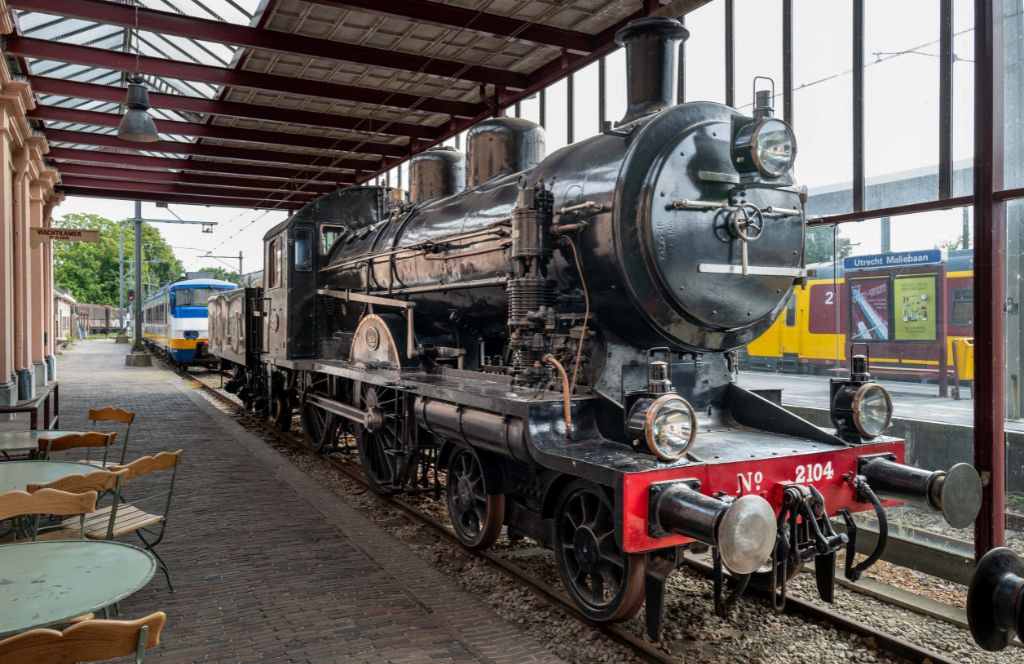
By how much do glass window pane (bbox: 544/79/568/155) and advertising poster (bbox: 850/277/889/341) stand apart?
5.31m

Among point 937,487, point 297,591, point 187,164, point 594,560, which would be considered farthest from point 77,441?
point 187,164

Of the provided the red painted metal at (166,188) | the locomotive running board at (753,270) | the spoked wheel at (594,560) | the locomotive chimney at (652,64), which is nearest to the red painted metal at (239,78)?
the red painted metal at (166,188)

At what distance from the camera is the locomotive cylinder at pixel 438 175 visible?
25.9 feet

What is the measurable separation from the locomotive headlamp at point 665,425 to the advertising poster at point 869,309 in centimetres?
453

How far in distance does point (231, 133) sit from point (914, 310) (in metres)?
13.2

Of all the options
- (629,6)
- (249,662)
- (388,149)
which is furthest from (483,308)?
(388,149)

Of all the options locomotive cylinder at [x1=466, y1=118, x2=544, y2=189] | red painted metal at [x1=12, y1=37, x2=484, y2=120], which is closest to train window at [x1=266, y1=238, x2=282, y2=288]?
red painted metal at [x1=12, y1=37, x2=484, y2=120]

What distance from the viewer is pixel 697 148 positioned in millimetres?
4164

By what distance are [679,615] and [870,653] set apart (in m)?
1.07

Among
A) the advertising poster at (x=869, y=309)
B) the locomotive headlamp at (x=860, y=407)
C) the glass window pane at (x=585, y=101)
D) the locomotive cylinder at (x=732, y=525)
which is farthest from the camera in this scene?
the glass window pane at (x=585, y=101)

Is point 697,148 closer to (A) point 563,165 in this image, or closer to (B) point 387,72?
(A) point 563,165

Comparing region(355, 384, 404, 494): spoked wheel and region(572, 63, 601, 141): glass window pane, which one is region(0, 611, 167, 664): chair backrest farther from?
region(572, 63, 601, 141): glass window pane

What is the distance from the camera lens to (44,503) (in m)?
3.37

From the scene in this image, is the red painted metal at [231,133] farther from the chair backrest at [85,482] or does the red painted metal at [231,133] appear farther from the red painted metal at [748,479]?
the red painted metal at [748,479]
